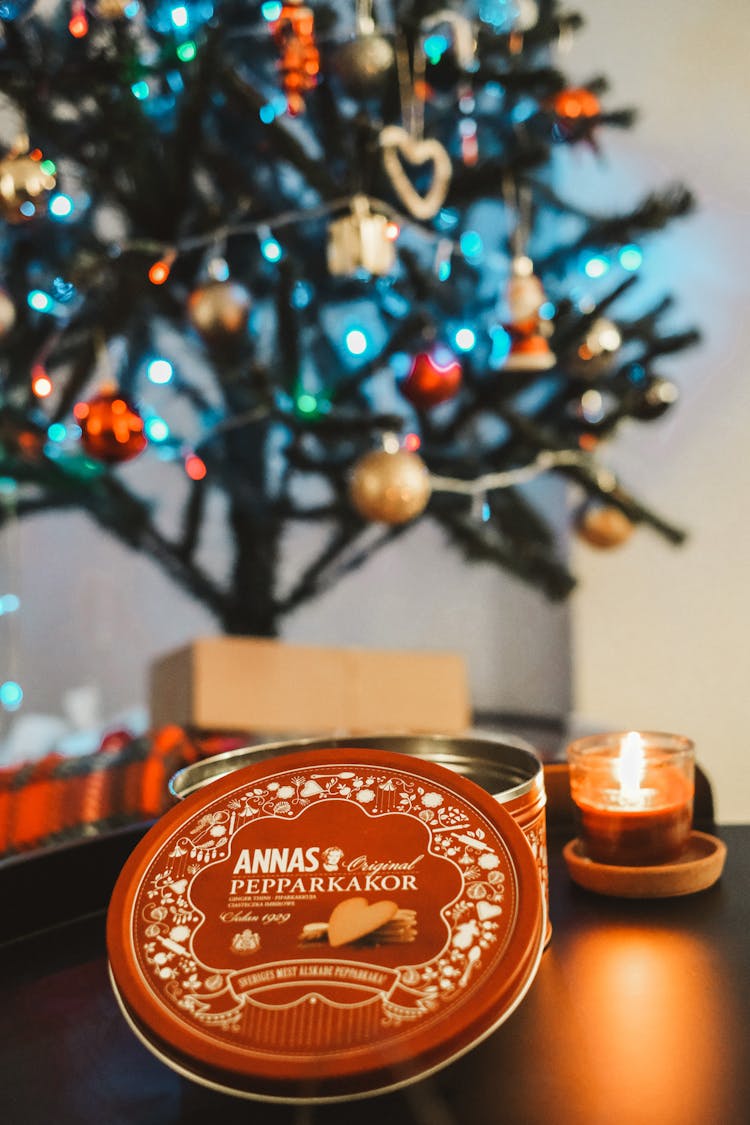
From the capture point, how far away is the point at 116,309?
3.98 feet

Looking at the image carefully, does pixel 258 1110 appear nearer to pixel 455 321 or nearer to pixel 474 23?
pixel 455 321

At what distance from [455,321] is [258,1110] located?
4.85ft

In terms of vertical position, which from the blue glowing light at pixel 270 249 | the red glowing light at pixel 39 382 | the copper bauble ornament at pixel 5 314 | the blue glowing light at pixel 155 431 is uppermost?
the blue glowing light at pixel 270 249

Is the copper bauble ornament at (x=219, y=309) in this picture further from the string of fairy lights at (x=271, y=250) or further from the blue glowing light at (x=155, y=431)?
the blue glowing light at (x=155, y=431)

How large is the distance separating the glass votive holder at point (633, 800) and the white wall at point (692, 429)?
1742 mm

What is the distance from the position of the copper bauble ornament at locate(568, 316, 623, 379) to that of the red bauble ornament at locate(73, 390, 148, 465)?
0.71m

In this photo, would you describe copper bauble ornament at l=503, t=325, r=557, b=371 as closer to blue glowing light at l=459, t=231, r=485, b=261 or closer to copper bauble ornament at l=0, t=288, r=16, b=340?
blue glowing light at l=459, t=231, r=485, b=261

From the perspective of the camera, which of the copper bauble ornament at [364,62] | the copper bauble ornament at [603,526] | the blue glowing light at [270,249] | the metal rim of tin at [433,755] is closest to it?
the metal rim of tin at [433,755]

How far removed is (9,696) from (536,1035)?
76.4 inches

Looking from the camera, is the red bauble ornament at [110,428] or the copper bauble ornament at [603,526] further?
the copper bauble ornament at [603,526]

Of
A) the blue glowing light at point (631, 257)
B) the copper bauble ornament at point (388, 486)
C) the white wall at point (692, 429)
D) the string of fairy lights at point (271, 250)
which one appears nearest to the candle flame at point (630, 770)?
the copper bauble ornament at point (388, 486)

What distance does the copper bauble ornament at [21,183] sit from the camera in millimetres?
1066

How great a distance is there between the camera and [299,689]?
1648 millimetres

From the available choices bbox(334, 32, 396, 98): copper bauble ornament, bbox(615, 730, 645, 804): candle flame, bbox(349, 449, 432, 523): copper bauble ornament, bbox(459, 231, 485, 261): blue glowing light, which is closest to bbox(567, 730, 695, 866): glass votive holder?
bbox(615, 730, 645, 804): candle flame
